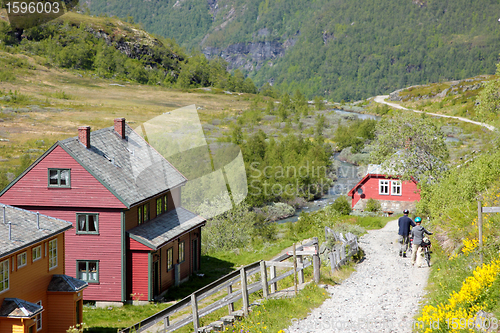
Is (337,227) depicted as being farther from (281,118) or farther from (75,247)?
(281,118)

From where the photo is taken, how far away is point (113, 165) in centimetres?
2895

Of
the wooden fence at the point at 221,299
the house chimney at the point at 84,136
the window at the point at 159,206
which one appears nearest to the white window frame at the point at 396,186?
the window at the point at 159,206

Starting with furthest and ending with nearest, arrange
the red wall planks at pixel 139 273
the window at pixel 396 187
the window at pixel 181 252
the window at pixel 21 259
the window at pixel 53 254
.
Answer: the window at pixel 396 187 → the window at pixel 181 252 → the red wall planks at pixel 139 273 → the window at pixel 53 254 → the window at pixel 21 259

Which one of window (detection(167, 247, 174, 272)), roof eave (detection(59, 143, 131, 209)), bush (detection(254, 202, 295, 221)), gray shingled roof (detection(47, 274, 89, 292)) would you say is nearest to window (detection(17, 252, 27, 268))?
gray shingled roof (detection(47, 274, 89, 292))

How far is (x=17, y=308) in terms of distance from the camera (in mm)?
18453

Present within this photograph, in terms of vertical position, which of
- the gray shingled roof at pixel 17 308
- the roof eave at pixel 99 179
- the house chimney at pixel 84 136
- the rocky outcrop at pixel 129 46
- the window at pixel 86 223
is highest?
the rocky outcrop at pixel 129 46

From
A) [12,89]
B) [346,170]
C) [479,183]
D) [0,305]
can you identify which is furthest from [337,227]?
[12,89]

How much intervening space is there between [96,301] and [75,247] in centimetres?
310

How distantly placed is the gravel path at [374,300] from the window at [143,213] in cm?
1282

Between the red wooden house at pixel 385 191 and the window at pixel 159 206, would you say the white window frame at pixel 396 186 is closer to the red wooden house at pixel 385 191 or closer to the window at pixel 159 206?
the red wooden house at pixel 385 191

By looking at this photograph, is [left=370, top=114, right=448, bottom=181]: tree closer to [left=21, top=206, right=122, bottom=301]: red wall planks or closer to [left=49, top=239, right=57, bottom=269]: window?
[left=21, top=206, right=122, bottom=301]: red wall planks

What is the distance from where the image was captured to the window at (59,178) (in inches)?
1072

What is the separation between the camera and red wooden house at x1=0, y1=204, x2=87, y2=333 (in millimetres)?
18578

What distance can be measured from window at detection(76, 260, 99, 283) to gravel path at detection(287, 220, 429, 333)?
46.3 feet
